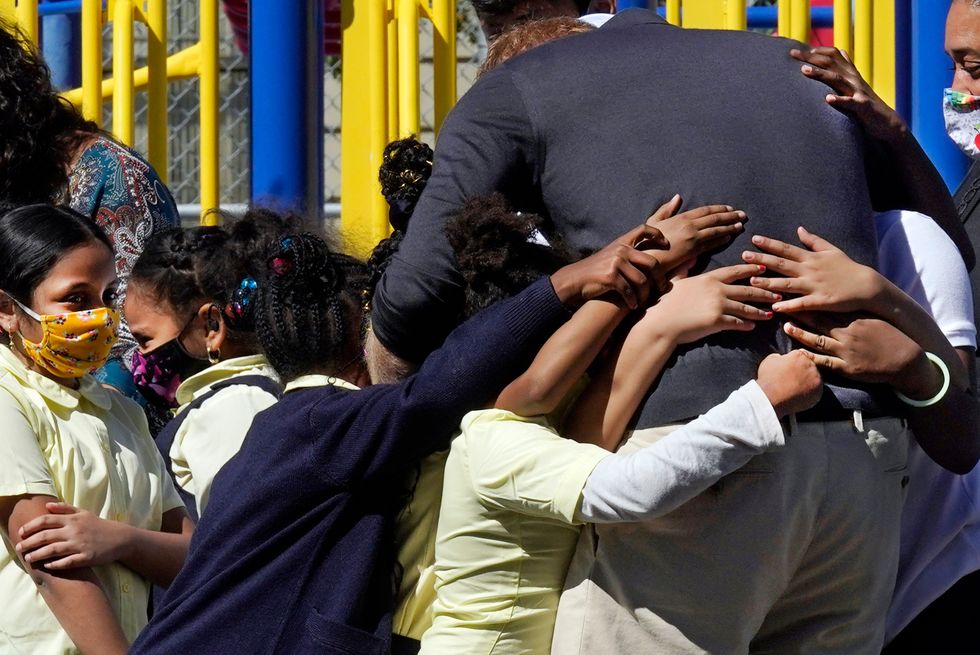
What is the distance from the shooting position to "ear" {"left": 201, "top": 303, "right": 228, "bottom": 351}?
10.4ft

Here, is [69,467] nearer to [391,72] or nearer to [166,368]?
[166,368]

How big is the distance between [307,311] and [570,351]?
2.49ft

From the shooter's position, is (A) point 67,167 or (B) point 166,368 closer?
(A) point 67,167

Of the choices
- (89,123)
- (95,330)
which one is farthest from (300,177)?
(95,330)

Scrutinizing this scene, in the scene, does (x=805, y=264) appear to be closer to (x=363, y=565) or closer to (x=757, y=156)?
(x=757, y=156)

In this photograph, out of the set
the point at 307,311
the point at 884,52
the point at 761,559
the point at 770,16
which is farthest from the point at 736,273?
the point at 770,16

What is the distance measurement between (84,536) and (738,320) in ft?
4.44

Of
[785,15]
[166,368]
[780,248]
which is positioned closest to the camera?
[780,248]

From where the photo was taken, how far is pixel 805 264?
194 centimetres

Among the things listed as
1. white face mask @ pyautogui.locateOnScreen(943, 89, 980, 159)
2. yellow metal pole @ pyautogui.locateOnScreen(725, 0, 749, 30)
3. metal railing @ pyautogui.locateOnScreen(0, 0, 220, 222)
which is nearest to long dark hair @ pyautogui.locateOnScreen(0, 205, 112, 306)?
metal railing @ pyautogui.locateOnScreen(0, 0, 220, 222)

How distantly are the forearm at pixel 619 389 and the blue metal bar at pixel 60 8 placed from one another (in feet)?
10.8

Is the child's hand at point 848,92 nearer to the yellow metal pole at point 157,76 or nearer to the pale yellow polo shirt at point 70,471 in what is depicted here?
the pale yellow polo shirt at point 70,471

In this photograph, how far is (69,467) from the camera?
8.71 feet

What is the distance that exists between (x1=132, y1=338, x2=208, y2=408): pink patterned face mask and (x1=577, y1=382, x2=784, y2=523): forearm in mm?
1654
